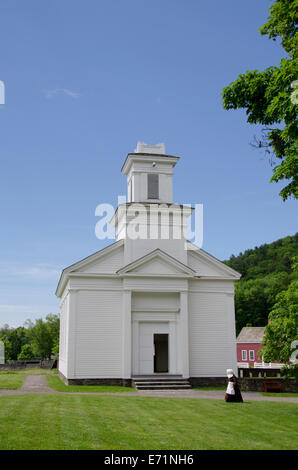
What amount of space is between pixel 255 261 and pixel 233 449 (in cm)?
11620

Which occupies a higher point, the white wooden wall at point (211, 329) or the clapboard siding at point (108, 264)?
the clapboard siding at point (108, 264)

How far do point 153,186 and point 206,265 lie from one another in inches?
255

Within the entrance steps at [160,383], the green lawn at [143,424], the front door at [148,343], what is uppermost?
the front door at [148,343]

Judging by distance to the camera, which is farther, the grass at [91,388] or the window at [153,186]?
the window at [153,186]

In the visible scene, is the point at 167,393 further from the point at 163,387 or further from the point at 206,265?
the point at 206,265

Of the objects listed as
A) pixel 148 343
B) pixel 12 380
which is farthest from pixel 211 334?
pixel 12 380

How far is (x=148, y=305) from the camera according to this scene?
28734 mm

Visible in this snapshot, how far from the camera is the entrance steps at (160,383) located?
2534 cm

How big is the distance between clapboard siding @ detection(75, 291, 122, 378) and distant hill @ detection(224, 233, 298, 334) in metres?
68.1

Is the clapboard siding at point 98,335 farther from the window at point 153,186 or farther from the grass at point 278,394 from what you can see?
the grass at point 278,394

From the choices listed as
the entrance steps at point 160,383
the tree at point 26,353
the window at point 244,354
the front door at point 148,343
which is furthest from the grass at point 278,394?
the tree at point 26,353

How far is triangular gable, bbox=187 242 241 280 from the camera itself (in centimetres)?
2981

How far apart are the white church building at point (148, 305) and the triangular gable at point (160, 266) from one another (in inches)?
2.3
